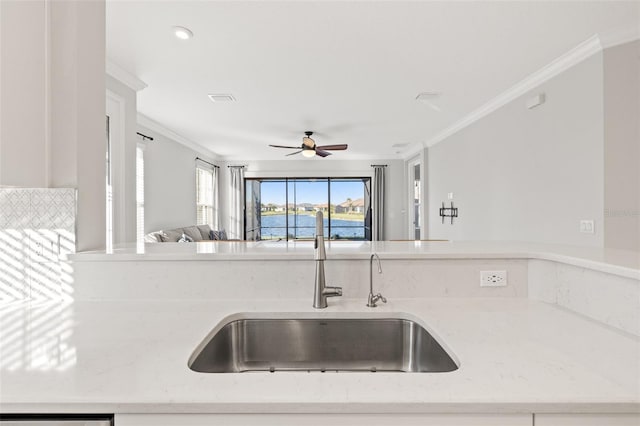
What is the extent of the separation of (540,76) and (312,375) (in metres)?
3.67

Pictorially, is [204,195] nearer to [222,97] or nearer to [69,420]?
[222,97]

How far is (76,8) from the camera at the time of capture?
1.42m

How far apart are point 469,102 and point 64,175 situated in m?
4.07

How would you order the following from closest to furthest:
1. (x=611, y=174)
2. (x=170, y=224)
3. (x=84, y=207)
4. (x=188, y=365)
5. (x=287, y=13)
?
(x=188, y=365)
(x=84, y=207)
(x=287, y=13)
(x=611, y=174)
(x=170, y=224)

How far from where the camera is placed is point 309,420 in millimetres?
681

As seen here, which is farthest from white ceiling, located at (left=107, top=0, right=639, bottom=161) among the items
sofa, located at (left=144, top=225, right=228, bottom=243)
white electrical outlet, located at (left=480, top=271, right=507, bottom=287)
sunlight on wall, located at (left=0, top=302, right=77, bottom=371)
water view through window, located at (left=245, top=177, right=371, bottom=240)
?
water view through window, located at (left=245, top=177, right=371, bottom=240)

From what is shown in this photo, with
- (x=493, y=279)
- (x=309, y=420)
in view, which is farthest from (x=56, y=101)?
(x=493, y=279)

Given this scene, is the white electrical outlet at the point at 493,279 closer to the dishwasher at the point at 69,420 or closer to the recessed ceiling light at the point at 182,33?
the dishwasher at the point at 69,420

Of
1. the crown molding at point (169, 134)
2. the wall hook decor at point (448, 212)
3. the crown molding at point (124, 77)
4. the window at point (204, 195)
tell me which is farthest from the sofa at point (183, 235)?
the wall hook decor at point (448, 212)

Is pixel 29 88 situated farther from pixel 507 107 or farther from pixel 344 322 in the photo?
pixel 507 107

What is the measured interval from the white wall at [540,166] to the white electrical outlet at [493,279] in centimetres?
195

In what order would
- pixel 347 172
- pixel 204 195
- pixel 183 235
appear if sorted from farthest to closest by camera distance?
1. pixel 347 172
2. pixel 204 195
3. pixel 183 235

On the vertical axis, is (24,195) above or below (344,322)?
above

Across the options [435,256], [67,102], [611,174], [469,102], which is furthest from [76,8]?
[469,102]
